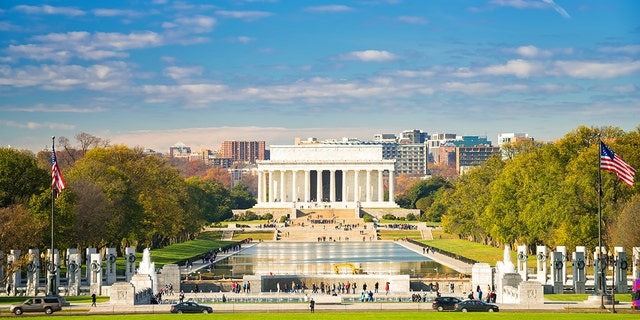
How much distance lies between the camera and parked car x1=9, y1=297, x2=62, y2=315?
47.3m

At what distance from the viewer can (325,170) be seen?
19175cm

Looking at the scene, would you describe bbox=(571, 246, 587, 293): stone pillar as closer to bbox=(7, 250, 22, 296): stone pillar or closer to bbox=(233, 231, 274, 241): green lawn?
bbox=(7, 250, 22, 296): stone pillar

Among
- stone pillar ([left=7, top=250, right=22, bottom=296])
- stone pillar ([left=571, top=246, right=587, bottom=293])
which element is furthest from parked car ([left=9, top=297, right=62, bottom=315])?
stone pillar ([left=571, top=246, right=587, bottom=293])

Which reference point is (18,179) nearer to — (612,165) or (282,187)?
(612,165)

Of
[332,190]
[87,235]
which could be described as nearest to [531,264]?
[87,235]

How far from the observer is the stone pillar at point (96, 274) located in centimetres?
6194

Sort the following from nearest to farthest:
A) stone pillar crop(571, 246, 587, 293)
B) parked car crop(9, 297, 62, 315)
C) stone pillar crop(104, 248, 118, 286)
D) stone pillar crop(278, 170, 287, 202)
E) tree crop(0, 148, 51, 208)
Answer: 1. parked car crop(9, 297, 62, 315)
2. stone pillar crop(571, 246, 587, 293)
3. stone pillar crop(104, 248, 118, 286)
4. tree crop(0, 148, 51, 208)
5. stone pillar crop(278, 170, 287, 202)

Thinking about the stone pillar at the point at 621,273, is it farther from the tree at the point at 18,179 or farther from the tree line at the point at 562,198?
the tree at the point at 18,179

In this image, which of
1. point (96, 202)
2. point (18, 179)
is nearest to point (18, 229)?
point (18, 179)

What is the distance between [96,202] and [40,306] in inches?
1346

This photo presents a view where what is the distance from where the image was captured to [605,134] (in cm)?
8312

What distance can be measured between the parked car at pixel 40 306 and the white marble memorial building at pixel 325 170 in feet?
454

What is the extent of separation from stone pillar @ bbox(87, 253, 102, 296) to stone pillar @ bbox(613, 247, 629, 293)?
2880 centimetres

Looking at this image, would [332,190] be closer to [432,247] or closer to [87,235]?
[432,247]
